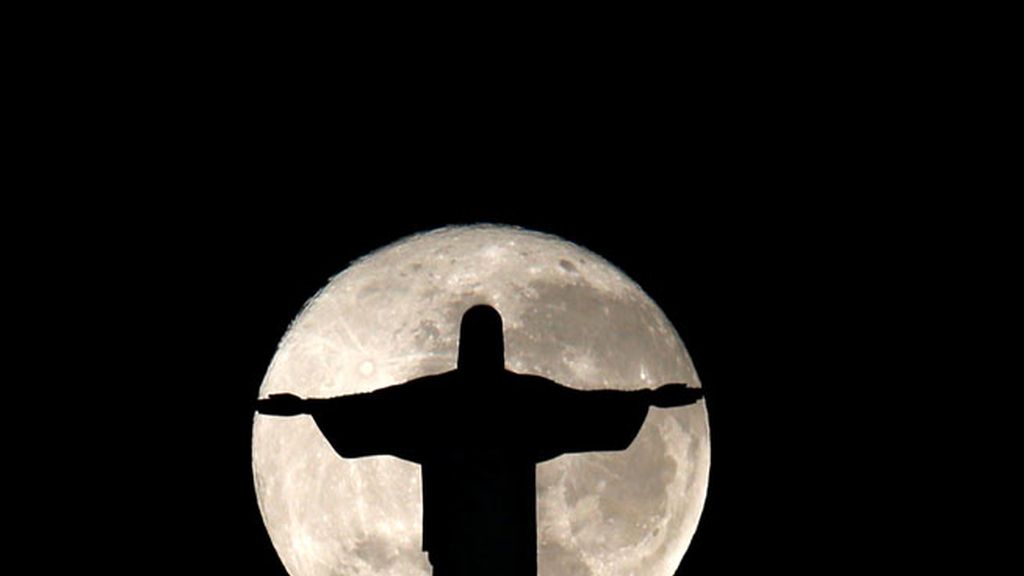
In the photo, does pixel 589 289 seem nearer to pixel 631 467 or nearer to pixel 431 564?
pixel 631 467

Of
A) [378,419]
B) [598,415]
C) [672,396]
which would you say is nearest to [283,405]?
[378,419]

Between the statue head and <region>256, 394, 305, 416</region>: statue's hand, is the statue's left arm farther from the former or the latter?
<region>256, 394, 305, 416</region>: statue's hand

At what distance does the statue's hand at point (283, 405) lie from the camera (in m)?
7.05

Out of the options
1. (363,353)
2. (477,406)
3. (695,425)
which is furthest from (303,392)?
(695,425)

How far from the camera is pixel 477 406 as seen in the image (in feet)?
23.4

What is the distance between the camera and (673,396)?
712 centimetres

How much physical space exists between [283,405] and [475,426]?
0.65 metres

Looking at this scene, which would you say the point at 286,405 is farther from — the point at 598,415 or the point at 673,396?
the point at 673,396

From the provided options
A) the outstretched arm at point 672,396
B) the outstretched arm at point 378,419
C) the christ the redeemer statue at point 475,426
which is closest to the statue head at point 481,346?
the christ the redeemer statue at point 475,426

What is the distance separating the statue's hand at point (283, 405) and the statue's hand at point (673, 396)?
46.9 inches

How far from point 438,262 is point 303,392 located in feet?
2.29

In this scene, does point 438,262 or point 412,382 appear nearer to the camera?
point 412,382

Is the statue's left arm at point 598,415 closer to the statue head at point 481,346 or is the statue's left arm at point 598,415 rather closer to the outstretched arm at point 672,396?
the outstretched arm at point 672,396

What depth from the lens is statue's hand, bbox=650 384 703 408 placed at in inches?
280
